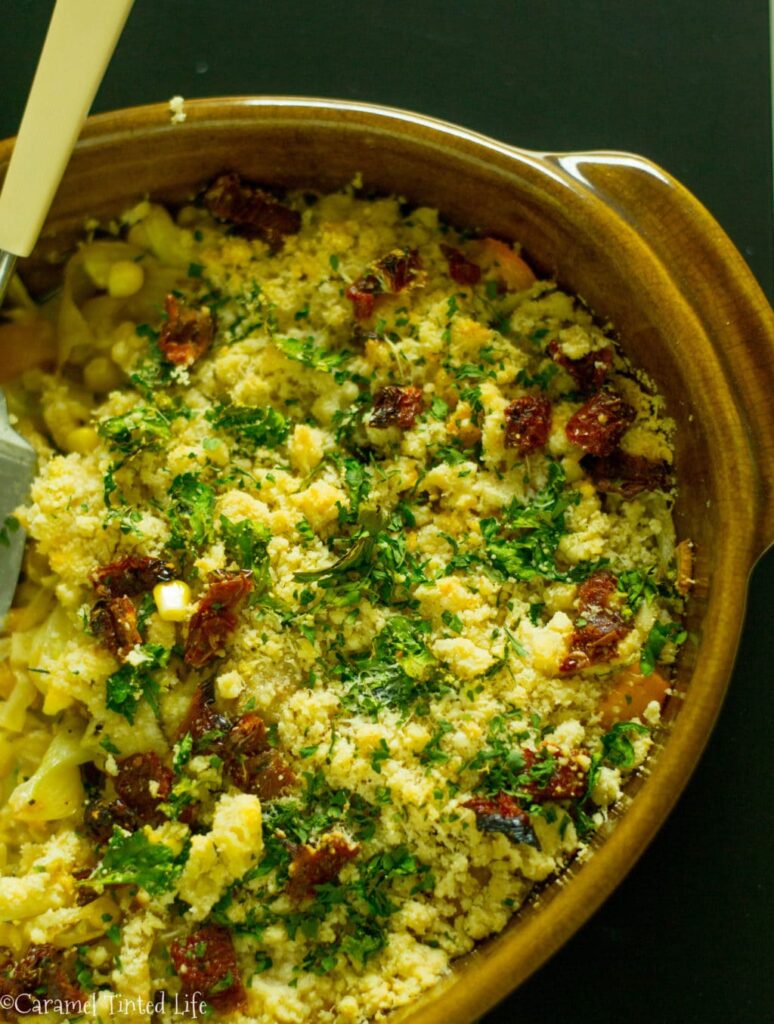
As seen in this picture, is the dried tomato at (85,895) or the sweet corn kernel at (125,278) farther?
the sweet corn kernel at (125,278)

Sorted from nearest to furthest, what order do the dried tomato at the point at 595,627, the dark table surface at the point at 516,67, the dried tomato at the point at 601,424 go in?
the dried tomato at the point at 595,627 → the dried tomato at the point at 601,424 → the dark table surface at the point at 516,67

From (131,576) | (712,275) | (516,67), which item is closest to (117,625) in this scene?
(131,576)

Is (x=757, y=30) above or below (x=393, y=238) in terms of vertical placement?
above

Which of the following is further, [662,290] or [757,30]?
[757,30]

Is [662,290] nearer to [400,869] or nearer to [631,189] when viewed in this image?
[631,189]

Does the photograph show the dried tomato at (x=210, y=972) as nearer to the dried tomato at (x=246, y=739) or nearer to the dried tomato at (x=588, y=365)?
the dried tomato at (x=246, y=739)

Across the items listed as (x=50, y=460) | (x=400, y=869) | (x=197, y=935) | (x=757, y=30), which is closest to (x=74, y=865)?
(x=197, y=935)

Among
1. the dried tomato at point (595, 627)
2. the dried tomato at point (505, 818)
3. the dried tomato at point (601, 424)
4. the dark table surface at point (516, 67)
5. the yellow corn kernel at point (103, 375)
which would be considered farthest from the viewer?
the dark table surface at point (516, 67)

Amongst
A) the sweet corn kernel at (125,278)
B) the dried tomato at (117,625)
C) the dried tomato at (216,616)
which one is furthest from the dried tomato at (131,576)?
the sweet corn kernel at (125,278)
